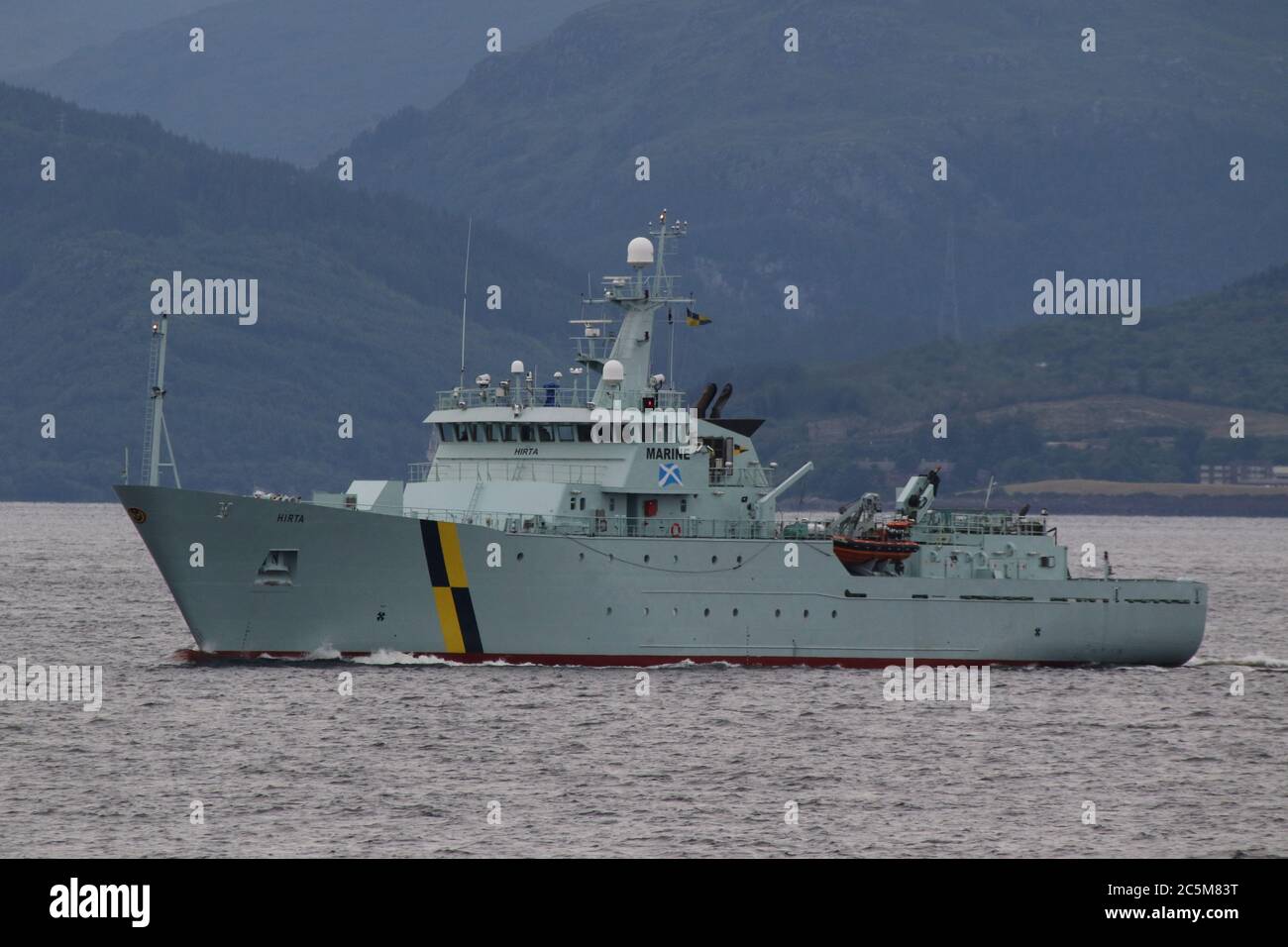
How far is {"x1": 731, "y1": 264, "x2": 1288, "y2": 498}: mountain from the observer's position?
416 ft

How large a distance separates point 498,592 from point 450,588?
921 millimetres

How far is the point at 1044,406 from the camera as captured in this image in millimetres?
161000

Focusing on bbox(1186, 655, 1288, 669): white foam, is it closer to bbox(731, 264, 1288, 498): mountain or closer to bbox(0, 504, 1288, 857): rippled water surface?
bbox(0, 504, 1288, 857): rippled water surface

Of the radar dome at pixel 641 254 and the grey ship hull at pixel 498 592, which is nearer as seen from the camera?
the grey ship hull at pixel 498 592

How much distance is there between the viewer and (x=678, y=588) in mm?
39656

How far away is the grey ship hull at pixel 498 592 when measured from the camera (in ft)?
125
